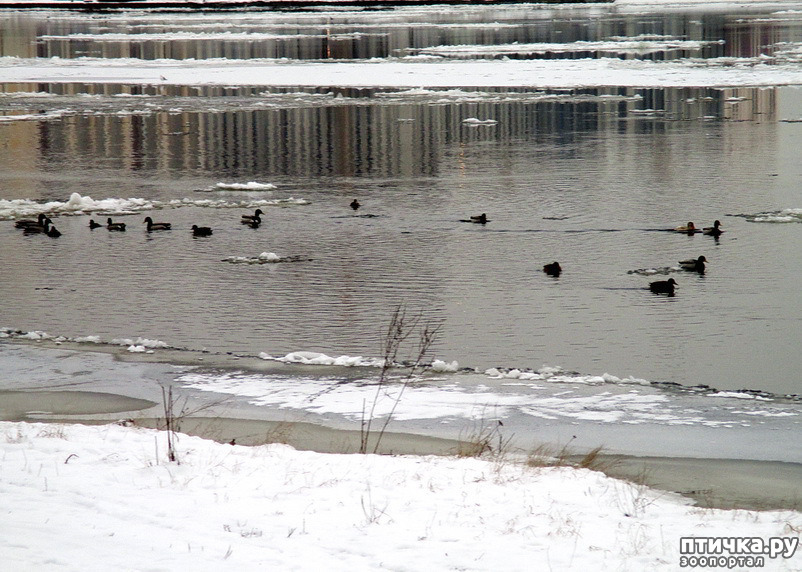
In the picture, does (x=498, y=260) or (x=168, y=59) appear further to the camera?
(x=168, y=59)

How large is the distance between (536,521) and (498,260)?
8.38 metres

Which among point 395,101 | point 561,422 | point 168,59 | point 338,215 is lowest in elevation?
point 561,422

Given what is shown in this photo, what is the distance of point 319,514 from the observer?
577cm

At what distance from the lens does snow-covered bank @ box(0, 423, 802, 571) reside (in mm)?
5152

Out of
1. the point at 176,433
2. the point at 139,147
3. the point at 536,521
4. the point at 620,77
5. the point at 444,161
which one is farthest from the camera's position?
the point at 620,77

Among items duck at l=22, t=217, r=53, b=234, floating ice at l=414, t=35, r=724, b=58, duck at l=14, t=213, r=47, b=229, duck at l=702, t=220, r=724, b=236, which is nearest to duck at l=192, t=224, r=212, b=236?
duck at l=22, t=217, r=53, b=234

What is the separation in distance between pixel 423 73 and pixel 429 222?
24.8 m

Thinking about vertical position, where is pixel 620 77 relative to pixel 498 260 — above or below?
above

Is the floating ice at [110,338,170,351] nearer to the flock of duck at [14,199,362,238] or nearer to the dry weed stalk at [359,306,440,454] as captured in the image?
the dry weed stalk at [359,306,440,454]

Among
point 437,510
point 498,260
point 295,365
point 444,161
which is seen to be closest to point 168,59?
point 444,161

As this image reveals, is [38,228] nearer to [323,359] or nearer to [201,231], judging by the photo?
[201,231]

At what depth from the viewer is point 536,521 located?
574cm

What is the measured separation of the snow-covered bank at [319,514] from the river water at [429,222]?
9.96 ft

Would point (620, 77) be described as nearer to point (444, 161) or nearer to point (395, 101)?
point (395, 101)
